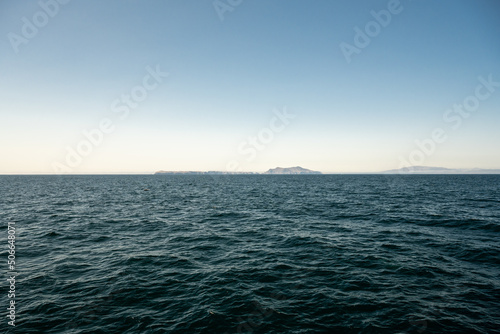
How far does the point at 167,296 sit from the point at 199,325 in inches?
123

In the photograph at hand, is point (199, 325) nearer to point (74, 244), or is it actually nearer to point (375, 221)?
point (74, 244)

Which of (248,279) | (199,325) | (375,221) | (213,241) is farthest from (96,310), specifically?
(375,221)

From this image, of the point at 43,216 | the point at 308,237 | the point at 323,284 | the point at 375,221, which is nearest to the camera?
the point at 323,284

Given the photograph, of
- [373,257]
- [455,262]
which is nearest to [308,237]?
[373,257]

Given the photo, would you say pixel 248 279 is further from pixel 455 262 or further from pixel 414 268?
pixel 455 262

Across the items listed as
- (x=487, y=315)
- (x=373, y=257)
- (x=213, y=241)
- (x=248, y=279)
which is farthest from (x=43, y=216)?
(x=487, y=315)

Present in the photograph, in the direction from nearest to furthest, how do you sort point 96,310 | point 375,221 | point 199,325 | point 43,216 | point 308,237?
point 199,325 < point 96,310 < point 308,237 < point 375,221 < point 43,216

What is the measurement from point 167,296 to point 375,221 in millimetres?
25123

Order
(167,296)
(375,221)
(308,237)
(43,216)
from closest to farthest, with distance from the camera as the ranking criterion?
(167,296)
(308,237)
(375,221)
(43,216)

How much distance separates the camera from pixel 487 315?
10281mm

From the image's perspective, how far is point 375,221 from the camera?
1101 inches

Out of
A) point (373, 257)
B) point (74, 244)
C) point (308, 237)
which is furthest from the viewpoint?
point (308, 237)

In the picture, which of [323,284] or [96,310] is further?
[323,284]

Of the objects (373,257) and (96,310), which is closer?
(96,310)
